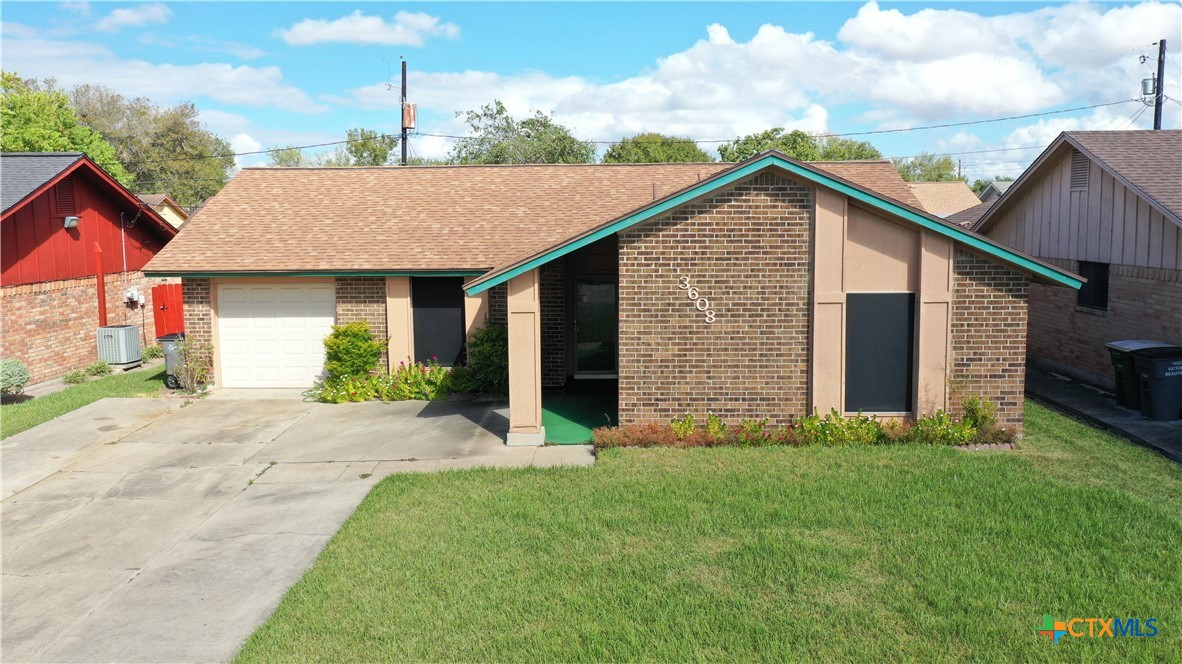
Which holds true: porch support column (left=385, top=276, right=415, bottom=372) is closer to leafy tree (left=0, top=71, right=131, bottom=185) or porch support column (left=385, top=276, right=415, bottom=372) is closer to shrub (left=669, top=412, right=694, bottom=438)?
shrub (left=669, top=412, right=694, bottom=438)

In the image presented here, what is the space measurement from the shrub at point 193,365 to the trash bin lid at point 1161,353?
16969 mm

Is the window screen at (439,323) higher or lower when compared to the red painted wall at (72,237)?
lower

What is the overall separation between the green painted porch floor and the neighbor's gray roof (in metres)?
11.7

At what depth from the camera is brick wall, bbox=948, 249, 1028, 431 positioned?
1235cm

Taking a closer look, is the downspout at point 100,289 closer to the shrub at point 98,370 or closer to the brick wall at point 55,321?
the brick wall at point 55,321

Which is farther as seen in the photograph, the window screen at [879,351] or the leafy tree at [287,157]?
the leafy tree at [287,157]

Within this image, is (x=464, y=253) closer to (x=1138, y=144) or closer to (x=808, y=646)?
(x=808, y=646)

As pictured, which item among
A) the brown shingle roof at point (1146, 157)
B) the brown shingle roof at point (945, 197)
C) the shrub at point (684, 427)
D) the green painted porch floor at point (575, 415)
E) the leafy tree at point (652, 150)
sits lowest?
the green painted porch floor at point (575, 415)

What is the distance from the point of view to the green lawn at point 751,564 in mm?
6656

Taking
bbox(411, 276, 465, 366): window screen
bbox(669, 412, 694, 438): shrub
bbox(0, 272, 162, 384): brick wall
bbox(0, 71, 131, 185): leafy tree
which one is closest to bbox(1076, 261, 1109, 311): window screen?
bbox(669, 412, 694, 438): shrub

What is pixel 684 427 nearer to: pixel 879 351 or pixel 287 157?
pixel 879 351

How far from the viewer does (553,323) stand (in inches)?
669

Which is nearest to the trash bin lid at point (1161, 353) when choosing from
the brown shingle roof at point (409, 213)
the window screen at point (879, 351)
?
the window screen at point (879, 351)

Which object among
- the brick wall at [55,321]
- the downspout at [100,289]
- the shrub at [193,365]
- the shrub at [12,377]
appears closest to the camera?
the shrub at [12,377]
